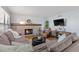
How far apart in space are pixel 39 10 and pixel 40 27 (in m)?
0.30

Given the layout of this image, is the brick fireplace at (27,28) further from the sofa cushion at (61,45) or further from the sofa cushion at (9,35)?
the sofa cushion at (61,45)

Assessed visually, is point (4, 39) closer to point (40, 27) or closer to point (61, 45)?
point (40, 27)

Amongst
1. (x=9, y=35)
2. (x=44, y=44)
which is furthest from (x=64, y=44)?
(x=9, y=35)

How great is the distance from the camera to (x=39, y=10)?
1.80m

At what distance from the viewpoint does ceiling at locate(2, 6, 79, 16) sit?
175 cm

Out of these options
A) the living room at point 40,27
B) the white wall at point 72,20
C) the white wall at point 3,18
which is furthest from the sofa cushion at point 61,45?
the white wall at point 3,18

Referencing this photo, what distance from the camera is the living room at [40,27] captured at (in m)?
1.73

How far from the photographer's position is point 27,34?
1.84 meters

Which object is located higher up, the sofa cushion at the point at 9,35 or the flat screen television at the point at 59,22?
the flat screen television at the point at 59,22

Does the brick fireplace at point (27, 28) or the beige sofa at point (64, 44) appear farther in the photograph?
the brick fireplace at point (27, 28)

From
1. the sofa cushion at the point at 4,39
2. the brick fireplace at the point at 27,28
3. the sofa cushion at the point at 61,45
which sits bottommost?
the sofa cushion at the point at 61,45

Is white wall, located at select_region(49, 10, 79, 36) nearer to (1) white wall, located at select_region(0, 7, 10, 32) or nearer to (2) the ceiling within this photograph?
(2) the ceiling

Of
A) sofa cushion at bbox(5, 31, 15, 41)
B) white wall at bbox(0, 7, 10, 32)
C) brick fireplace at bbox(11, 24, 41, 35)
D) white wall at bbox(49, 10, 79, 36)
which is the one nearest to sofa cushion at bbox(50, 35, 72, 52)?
white wall at bbox(49, 10, 79, 36)
